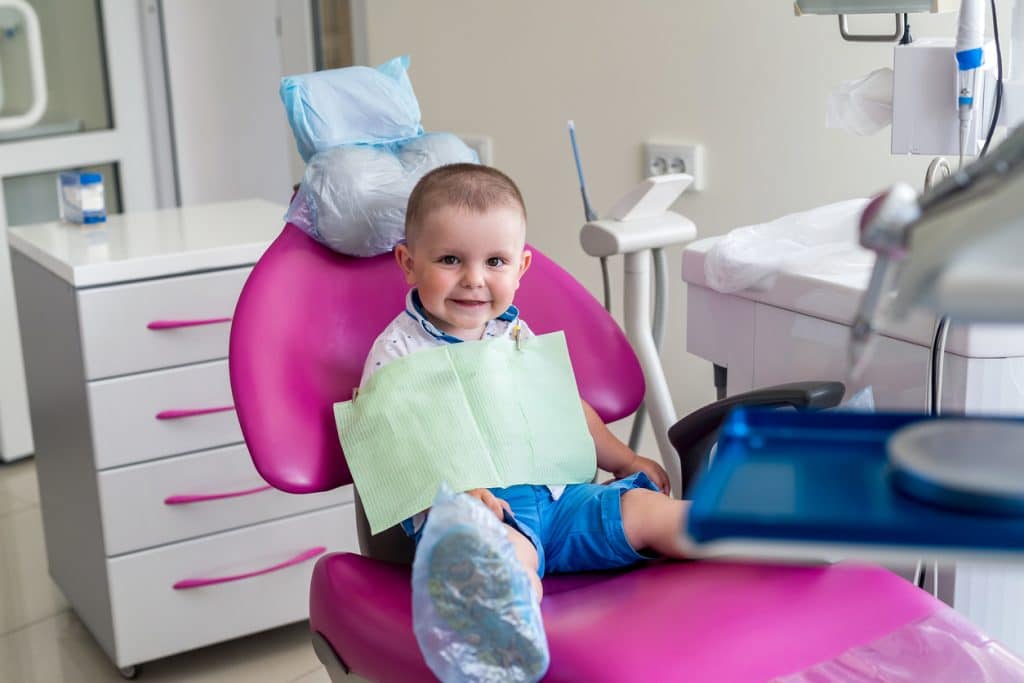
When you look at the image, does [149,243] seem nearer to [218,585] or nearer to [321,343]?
[218,585]

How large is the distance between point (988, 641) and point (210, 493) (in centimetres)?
132

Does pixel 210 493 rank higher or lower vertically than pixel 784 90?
lower

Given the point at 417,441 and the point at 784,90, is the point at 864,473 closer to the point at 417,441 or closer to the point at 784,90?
the point at 417,441

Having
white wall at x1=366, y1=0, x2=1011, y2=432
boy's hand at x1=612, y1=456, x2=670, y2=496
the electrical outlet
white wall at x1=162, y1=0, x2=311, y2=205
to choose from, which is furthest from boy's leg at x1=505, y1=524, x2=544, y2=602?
white wall at x1=162, y1=0, x2=311, y2=205

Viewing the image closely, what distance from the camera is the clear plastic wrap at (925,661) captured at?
112 centimetres

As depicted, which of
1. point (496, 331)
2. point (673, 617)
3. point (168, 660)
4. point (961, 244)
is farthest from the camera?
point (168, 660)

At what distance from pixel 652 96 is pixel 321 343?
136cm

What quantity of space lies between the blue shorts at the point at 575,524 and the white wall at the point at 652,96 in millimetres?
1055

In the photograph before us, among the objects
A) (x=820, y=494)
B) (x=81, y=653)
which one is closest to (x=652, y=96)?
(x=81, y=653)

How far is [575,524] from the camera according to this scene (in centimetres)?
141

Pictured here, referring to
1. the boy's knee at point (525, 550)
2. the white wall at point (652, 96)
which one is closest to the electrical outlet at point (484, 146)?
the white wall at point (652, 96)

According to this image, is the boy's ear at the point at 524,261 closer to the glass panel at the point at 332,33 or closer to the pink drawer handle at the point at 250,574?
the pink drawer handle at the point at 250,574

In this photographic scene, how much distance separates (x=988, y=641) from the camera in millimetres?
1162

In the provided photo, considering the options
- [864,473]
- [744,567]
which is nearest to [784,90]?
[744,567]
